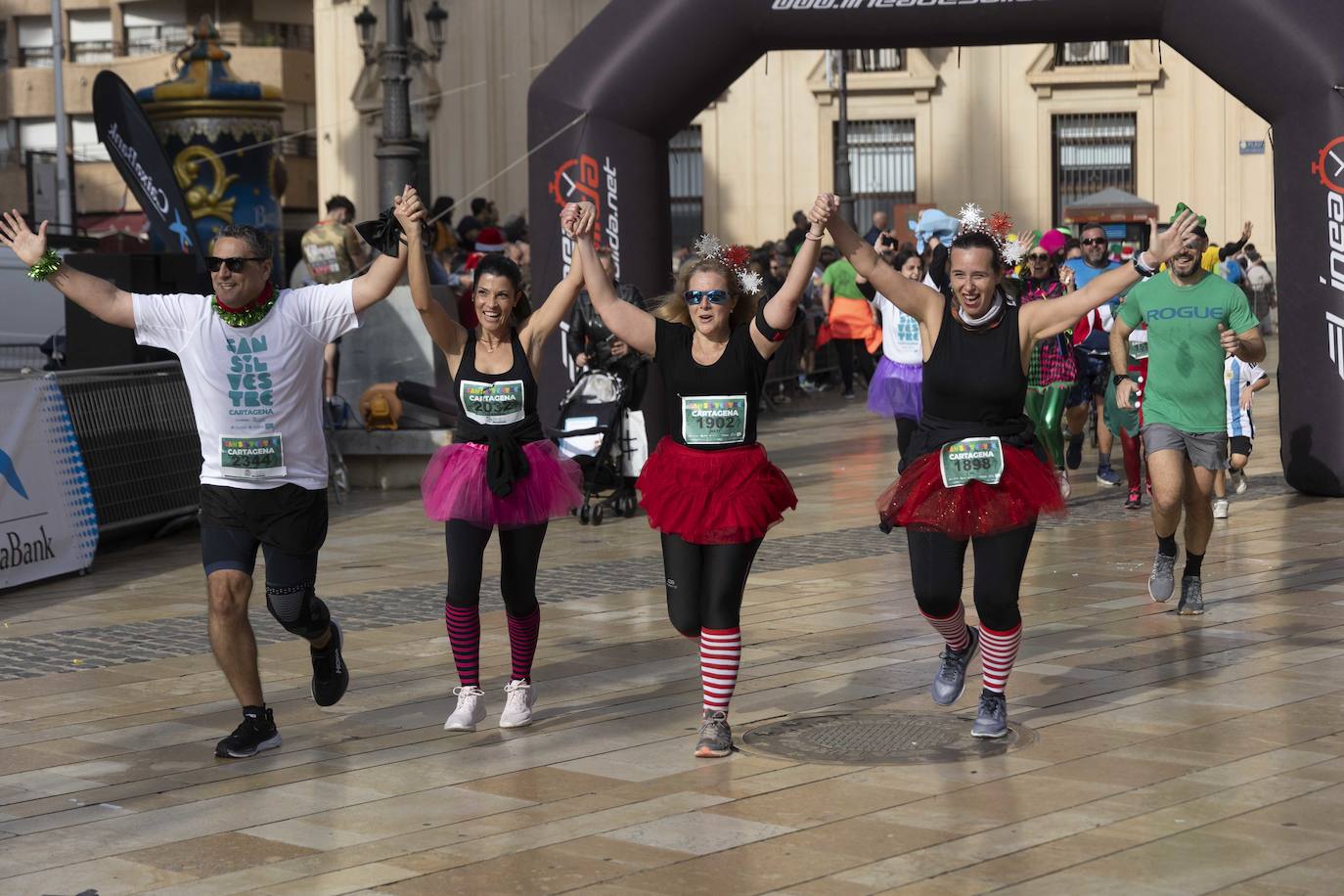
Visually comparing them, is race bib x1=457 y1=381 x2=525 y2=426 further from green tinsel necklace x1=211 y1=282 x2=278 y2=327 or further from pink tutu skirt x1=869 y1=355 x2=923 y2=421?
pink tutu skirt x1=869 y1=355 x2=923 y2=421

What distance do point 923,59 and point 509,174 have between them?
8.11m

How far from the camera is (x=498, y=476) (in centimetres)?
717

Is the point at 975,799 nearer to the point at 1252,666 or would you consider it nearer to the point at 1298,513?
the point at 1252,666

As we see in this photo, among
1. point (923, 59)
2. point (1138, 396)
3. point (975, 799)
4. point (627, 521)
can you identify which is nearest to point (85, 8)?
point (923, 59)

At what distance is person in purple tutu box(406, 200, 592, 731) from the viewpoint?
285 inches

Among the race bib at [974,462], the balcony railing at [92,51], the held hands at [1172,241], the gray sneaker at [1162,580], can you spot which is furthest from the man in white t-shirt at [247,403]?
the balcony railing at [92,51]

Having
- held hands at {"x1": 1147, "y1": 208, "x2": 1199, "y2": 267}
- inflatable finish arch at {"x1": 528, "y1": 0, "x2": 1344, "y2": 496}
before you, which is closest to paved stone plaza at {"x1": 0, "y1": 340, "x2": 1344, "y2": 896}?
held hands at {"x1": 1147, "y1": 208, "x2": 1199, "y2": 267}

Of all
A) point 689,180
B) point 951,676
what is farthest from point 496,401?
point 689,180

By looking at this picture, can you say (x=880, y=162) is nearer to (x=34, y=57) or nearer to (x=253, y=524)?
(x=34, y=57)

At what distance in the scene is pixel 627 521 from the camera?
45.0 ft

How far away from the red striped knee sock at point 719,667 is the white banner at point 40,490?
218 inches

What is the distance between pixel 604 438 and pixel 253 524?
6623 millimetres

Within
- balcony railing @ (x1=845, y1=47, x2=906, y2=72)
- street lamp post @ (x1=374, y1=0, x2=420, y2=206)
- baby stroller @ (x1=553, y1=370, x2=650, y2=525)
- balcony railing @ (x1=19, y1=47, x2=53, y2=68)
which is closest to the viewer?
baby stroller @ (x1=553, y1=370, x2=650, y2=525)

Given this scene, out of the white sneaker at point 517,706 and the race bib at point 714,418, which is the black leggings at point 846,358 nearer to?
the white sneaker at point 517,706
